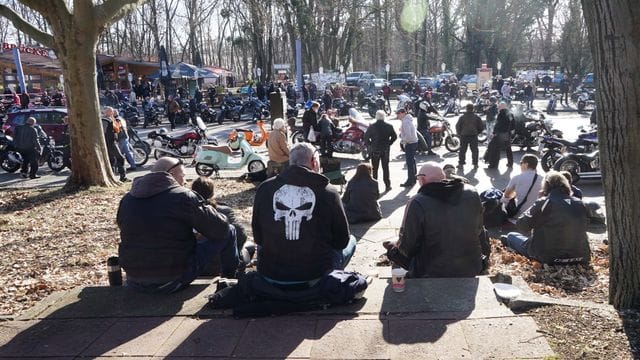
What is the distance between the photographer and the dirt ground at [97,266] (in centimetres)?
339

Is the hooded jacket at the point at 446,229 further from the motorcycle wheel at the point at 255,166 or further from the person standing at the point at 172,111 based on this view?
the person standing at the point at 172,111

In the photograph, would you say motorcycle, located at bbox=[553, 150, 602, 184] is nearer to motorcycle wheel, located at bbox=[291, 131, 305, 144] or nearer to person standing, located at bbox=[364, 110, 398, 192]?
person standing, located at bbox=[364, 110, 398, 192]

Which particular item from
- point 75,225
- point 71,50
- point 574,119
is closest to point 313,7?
point 574,119

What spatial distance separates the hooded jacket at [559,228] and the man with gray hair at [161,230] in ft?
10.8

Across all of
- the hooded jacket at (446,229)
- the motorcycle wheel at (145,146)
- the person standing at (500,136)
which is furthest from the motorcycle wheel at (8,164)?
the hooded jacket at (446,229)

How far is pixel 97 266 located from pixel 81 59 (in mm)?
5536

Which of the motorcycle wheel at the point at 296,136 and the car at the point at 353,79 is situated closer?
the motorcycle wheel at the point at 296,136

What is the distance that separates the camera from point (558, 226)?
557 cm

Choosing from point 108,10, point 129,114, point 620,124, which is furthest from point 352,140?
point 129,114

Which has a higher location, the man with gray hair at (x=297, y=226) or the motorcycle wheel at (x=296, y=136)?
the man with gray hair at (x=297, y=226)

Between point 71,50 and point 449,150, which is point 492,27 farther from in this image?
point 71,50

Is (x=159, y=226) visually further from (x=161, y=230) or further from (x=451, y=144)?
(x=451, y=144)

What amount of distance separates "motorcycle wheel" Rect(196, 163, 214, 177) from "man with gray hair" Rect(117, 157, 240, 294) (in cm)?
854

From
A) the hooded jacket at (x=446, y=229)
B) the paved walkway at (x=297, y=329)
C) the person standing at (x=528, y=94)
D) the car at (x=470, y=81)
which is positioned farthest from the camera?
the car at (x=470, y=81)
